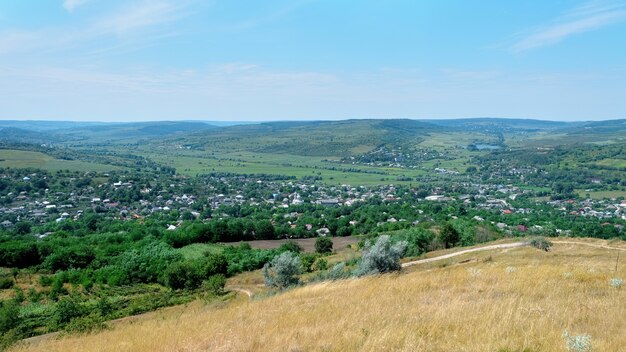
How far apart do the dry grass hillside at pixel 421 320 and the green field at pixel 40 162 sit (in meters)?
121

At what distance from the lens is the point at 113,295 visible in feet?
106

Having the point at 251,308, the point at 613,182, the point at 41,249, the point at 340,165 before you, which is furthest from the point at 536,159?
the point at 251,308

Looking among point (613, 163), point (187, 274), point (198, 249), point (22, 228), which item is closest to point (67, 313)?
point (187, 274)

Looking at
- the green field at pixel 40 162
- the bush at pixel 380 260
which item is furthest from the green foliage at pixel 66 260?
the green field at pixel 40 162

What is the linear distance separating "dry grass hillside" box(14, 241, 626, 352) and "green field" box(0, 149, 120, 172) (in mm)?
120636

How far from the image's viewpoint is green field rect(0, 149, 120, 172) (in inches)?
4402

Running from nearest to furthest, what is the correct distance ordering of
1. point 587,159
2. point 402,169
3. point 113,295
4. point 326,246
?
point 113,295, point 326,246, point 587,159, point 402,169

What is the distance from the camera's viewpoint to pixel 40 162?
117375 mm

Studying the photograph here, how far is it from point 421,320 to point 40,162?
132778mm

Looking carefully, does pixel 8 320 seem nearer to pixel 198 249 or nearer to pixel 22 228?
pixel 198 249

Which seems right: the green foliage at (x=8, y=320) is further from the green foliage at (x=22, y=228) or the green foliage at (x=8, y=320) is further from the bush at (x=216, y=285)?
the green foliage at (x=22, y=228)

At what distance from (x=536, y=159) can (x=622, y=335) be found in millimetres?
143988

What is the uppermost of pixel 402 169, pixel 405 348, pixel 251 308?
pixel 405 348

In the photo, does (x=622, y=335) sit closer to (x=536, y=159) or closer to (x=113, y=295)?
(x=113, y=295)
